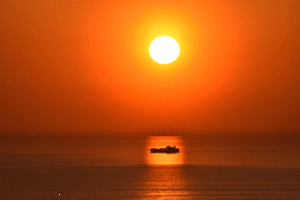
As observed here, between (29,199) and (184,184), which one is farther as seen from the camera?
(184,184)

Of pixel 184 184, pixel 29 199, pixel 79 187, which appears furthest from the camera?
pixel 184 184

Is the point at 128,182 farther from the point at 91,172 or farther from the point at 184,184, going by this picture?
the point at 91,172

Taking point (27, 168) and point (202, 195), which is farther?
point (27, 168)

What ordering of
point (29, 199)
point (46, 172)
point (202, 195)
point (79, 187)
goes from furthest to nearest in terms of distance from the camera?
point (46, 172), point (79, 187), point (202, 195), point (29, 199)

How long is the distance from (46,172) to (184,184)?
23217 millimetres

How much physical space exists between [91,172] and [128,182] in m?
13.4

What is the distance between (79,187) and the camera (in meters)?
54.9

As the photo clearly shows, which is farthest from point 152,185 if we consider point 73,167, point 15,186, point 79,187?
point 73,167

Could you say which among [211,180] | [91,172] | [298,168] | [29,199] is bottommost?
[29,199]

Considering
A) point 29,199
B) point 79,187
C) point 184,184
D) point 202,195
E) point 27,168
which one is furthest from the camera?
point 27,168

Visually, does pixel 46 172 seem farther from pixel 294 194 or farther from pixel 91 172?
pixel 294 194

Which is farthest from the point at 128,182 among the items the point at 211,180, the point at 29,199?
the point at 29,199

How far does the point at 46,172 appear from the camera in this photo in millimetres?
72188

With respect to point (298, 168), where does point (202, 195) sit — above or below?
below
